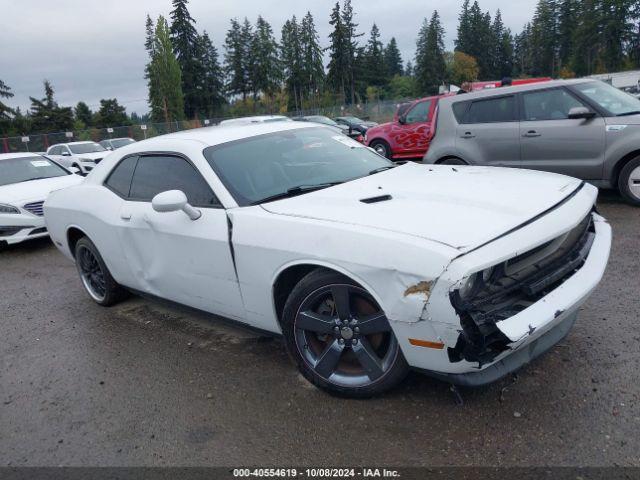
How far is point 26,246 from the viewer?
8.28 m

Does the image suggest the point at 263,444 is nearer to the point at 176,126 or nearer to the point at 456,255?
the point at 456,255

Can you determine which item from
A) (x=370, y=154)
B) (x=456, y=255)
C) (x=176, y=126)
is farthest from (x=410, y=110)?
(x=176, y=126)

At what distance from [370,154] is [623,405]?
2561mm

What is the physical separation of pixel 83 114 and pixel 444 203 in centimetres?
8511

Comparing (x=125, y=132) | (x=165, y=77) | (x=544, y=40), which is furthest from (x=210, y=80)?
(x=544, y=40)

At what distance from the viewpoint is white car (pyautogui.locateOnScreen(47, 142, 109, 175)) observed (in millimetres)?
Result: 18000

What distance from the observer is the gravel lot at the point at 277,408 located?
95.9 inches

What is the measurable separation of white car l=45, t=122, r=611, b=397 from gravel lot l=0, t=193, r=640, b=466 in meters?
0.28

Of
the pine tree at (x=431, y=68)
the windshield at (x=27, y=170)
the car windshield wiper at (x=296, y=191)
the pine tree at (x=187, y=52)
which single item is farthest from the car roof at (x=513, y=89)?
the pine tree at (x=431, y=68)

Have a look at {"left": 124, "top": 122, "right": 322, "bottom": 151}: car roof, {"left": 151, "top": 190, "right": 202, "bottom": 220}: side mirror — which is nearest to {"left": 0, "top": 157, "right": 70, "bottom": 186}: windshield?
{"left": 124, "top": 122, "right": 322, "bottom": 151}: car roof

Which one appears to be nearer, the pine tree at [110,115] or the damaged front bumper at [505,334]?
the damaged front bumper at [505,334]

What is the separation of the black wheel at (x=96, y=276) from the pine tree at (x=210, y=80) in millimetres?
67679

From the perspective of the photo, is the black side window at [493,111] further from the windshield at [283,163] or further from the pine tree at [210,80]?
the pine tree at [210,80]

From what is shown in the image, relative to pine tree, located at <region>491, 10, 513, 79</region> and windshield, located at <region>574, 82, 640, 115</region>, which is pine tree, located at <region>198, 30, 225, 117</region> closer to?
pine tree, located at <region>491, 10, 513, 79</region>
